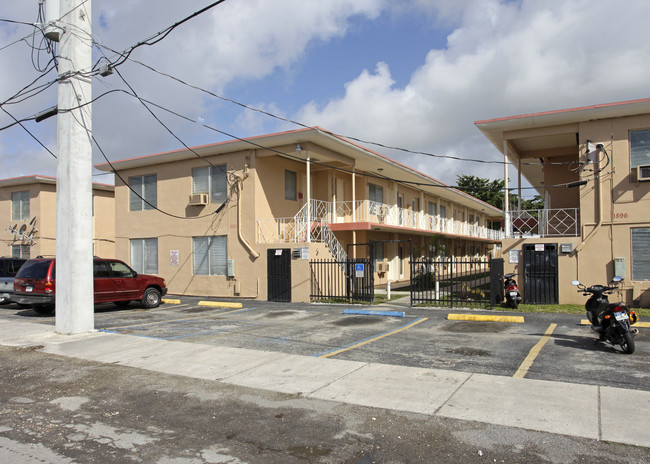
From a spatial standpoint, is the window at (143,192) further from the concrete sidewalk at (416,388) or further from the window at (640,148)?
the window at (640,148)

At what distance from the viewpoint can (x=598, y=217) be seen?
47.8 ft

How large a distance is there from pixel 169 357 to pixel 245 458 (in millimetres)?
4532

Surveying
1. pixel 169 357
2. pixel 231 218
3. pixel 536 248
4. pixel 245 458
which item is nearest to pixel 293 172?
pixel 231 218

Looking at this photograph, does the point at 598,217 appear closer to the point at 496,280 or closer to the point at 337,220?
the point at 496,280

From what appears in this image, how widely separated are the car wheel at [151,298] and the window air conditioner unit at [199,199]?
14.4ft

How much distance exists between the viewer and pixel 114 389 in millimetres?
6703

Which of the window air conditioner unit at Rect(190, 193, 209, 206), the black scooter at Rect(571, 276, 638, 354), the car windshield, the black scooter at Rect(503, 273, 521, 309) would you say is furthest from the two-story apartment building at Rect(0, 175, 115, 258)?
the black scooter at Rect(571, 276, 638, 354)

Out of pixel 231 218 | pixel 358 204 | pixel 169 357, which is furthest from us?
pixel 358 204

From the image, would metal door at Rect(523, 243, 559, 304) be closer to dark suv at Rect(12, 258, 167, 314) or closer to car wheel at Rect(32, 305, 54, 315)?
dark suv at Rect(12, 258, 167, 314)

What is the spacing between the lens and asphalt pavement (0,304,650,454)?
5.09 meters

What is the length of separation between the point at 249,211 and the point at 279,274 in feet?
8.98

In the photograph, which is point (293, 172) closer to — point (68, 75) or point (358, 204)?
point (358, 204)

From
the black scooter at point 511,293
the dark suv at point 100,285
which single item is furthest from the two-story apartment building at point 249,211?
the dark suv at point 100,285

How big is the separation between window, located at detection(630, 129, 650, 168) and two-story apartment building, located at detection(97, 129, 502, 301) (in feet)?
22.6
